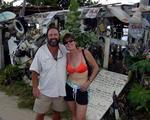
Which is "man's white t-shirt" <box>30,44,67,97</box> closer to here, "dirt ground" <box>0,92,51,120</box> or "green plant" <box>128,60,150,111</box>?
"green plant" <box>128,60,150,111</box>

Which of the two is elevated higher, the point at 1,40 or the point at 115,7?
the point at 115,7

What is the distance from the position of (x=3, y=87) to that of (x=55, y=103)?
5717 millimetres

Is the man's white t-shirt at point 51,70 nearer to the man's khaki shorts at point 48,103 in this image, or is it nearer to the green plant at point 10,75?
the man's khaki shorts at point 48,103

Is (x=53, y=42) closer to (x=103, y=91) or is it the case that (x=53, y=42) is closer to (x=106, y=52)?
(x=103, y=91)

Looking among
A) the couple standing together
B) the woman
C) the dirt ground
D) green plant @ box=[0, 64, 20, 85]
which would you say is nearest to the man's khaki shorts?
the couple standing together

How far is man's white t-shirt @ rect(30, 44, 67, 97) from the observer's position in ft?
17.4

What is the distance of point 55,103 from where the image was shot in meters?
5.59

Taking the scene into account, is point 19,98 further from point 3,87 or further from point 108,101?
point 108,101

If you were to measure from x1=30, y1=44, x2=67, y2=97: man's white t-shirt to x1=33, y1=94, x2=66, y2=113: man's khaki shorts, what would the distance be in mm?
153

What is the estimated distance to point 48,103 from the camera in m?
5.54

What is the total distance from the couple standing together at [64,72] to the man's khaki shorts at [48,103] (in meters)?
0.02

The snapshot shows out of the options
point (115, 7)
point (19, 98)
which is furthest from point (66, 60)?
point (19, 98)

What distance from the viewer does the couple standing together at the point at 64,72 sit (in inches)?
206

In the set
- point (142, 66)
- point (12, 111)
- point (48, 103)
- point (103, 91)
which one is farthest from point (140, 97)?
point (12, 111)
